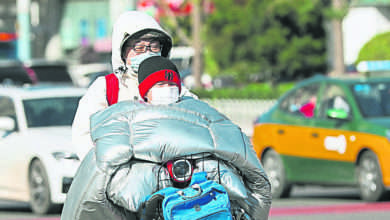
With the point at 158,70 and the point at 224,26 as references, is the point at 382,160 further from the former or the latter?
the point at 224,26

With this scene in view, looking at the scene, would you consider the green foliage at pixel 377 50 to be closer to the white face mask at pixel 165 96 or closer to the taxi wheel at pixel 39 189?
the taxi wheel at pixel 39 189

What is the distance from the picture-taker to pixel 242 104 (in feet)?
97.4

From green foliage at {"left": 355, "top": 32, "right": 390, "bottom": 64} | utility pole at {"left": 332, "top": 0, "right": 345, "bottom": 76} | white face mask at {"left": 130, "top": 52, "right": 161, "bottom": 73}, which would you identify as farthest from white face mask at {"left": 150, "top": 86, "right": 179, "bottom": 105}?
utility pole at {"left": 332, "top": 0, "right": 345, "bottom": 76}

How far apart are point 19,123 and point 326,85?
3939mm

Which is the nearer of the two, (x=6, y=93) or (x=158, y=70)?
(x=158, y=70)

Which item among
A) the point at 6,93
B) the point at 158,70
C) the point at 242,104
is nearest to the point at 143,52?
the point at 158,70

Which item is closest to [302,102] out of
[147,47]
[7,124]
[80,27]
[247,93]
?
[7,124]

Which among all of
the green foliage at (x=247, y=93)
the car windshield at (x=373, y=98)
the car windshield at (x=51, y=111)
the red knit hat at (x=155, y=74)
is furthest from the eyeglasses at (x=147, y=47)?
the green foliage at (x=247, y=93)

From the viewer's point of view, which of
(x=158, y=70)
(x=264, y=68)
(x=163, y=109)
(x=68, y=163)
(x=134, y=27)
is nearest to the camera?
(x=163, y=109)

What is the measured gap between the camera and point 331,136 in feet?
41.3

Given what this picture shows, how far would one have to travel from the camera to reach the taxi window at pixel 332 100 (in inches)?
500

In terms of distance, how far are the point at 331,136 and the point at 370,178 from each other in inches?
36.4

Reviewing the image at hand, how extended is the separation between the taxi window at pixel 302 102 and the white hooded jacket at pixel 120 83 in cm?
875

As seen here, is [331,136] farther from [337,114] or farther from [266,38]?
[266,38]
